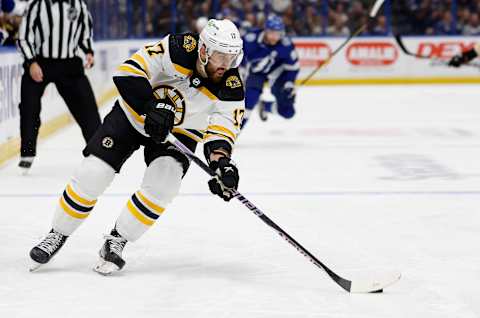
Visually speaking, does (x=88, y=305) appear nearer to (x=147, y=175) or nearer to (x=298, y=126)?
(x=147, y=175)

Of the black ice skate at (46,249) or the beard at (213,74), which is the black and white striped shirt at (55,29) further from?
the beard at (213,74)

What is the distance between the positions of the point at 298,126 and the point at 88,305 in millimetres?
5953

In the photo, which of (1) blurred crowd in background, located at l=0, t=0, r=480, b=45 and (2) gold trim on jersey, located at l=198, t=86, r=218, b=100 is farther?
(1) blurred crowd in background, located at l=0, t=0, r=480, b=45

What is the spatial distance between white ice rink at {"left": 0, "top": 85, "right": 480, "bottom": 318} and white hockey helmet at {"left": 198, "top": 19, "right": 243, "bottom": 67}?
77cm

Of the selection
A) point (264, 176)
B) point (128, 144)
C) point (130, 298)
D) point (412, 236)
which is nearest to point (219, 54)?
point (128, 144)

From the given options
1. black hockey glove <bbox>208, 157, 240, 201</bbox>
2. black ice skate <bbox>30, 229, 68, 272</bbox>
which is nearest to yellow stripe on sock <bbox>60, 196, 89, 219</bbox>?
black ice skate <bbox>30, 229, 68, 272</bbox>

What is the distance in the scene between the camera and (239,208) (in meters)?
4.66

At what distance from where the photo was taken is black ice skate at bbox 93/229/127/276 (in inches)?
129

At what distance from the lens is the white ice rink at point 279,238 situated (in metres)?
2.94

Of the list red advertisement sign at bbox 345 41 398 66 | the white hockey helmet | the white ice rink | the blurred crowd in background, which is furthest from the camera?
red advertisement sign at bbox 345 41 398 66

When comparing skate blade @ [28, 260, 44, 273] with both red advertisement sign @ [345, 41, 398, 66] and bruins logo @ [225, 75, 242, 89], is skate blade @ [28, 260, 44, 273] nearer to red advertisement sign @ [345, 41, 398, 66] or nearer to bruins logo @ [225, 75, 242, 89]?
bruins logo @ [225, 75, 242, 89]

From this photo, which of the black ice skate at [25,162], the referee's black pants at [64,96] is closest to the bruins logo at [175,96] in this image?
the referee's black pants at [64,96]

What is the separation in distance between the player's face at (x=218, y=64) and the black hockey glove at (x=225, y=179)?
28 centimetres

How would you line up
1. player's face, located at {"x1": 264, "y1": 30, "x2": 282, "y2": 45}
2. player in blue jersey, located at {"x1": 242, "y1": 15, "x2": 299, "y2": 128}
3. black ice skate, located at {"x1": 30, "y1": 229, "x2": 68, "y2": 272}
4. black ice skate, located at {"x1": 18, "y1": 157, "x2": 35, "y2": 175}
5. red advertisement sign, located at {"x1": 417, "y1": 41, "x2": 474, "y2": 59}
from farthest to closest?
red advertisement sign, located at {"x1": 417, "y1": 41, "x2": 474, "y2": 59} < player in blue jersey, located at {"x1": 242, "y1": 15, "x2": 299, "y2": 128} < player's face, located at {"x1": 264, "y1": 30, "x2": 282, "y2": 45} < black ice skate, located at {"x1": 18, "y1": 157, "x2": 35, "y2": 175} < black ice skate, located at {"x1": 30, "y1": 229, "x2": 68, "y2": 272}
